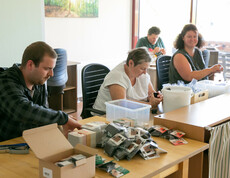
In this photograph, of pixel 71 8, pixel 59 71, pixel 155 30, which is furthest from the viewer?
pixel 155 30

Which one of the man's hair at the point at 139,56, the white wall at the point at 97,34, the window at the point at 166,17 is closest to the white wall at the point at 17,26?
the man's hair at the point at 139,56

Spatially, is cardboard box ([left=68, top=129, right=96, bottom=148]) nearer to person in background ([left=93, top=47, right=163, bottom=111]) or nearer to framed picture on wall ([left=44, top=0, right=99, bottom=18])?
person in background ([left=93, top=47, right=163, bottom=111])

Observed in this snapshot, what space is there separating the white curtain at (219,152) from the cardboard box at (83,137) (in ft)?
2.32

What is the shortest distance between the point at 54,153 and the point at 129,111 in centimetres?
71

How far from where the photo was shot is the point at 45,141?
1458 mm

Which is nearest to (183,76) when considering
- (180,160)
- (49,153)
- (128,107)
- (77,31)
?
(128,107)

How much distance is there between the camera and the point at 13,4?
324cm

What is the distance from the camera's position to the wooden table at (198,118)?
6.48ft

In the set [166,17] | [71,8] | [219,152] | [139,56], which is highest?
[71,8]

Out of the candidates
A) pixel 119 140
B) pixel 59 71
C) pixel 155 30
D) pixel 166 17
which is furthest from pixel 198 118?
pixel 166 17

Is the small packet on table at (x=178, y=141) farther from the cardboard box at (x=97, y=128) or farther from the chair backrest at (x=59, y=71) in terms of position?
the chair backrest at (x=59, y=71)

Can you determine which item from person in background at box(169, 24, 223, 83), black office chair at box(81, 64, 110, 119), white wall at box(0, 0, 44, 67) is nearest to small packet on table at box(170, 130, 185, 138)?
black office chair at box(81, 64, 110, 119)

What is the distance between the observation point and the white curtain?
2039 mm

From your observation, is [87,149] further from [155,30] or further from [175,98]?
[155,30]
